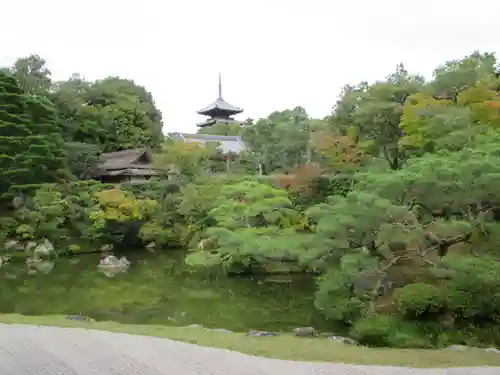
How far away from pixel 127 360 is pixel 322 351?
263 cm

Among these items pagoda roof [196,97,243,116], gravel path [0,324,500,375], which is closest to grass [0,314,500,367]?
gravel path [0,324,500,375]

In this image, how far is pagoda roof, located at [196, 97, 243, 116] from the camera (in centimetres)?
3844

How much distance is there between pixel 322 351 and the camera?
582 cm

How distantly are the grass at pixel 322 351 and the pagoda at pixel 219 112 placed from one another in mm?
32415

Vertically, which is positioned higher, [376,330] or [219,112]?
[219,112]

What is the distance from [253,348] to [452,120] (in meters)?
7.03

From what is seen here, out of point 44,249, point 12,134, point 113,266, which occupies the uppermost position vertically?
point 12,134

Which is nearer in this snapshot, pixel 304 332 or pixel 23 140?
pixel 304 332

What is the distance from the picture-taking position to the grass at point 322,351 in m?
5.43

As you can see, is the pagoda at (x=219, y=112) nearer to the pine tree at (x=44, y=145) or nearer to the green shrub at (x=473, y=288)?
the pine tree at (x=44, y=145)

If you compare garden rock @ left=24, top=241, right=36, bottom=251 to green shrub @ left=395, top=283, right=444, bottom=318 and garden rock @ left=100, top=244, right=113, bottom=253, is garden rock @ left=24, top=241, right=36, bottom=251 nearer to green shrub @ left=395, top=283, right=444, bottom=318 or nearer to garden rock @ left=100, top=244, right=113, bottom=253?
garden rock @ left=100, top=244, right=113, bottom=253

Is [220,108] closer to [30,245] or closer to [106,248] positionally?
[106,248]

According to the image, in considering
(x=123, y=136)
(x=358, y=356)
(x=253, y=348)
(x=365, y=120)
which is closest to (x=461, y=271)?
(x=358, y=356)

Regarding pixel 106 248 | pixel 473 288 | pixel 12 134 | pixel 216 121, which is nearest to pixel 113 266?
pixel 106 248
